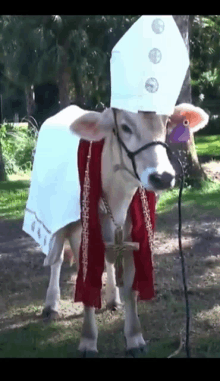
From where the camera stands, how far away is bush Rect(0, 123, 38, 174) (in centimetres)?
1154

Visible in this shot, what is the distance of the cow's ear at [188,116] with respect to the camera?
358cm

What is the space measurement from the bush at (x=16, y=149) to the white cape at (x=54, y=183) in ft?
22.0

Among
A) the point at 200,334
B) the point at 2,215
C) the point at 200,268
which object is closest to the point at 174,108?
the point at 200,334

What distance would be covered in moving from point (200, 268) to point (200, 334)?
1.52 meters

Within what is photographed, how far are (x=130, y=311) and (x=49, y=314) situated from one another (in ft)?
3.08

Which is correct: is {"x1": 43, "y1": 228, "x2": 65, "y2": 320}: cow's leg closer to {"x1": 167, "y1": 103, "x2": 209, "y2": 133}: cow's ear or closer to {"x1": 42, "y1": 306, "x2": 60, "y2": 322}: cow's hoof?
{"x1": 42, "y1": 306, "x2": 60, "y2": 322}: cow's hoof

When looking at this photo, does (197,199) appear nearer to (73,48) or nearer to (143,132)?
(143,132)

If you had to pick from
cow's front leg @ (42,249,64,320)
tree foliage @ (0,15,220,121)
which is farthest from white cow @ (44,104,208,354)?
tree foliage @ (0,15,220,121)

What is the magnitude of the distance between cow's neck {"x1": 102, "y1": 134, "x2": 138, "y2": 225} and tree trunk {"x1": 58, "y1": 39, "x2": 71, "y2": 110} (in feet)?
45.8

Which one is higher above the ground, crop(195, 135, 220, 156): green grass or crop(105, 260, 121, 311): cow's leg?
crop(105, 260, 121, 311): cow's leg

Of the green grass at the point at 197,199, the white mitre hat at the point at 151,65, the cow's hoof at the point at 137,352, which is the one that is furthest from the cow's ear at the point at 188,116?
the green grass at the point at 197,199

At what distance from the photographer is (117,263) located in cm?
388

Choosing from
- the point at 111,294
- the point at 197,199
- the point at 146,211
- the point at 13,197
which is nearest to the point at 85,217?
the point at 146,211

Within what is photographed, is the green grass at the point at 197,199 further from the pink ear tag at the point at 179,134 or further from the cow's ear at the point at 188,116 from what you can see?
the pink ear tag at the point at 179,134
